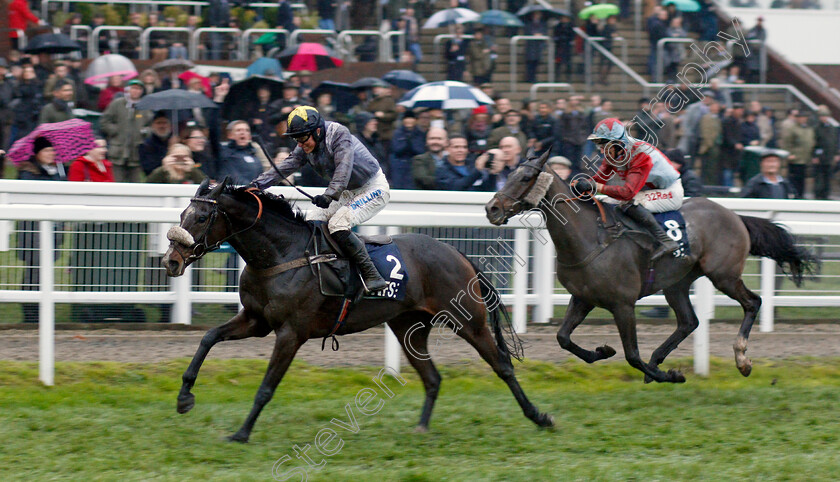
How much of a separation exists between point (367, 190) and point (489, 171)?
3322 mm

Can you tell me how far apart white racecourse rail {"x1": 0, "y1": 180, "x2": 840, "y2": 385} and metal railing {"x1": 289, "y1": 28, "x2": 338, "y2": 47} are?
639cm

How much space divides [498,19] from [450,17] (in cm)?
67

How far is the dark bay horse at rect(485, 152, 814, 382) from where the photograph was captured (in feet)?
21.2

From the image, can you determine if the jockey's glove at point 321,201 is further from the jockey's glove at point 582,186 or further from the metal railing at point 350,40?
the metal railing at point 350,40

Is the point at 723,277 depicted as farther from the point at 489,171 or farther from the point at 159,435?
the point at 159,435

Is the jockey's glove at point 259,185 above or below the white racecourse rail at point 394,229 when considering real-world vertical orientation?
above

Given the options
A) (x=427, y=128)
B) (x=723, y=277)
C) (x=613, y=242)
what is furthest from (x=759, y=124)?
(x=613, y=242)

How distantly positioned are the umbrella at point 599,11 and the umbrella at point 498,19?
1.21 m

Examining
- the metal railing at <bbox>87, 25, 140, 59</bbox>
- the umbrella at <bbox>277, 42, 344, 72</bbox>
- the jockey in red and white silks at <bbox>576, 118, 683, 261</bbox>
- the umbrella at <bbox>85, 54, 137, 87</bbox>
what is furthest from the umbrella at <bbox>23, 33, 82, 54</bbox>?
the jockey in red and white silks at <bbox>576, 118, 683, 261</bbox>

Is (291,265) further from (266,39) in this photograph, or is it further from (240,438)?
(266,39)

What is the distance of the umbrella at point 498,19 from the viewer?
14.2 metres

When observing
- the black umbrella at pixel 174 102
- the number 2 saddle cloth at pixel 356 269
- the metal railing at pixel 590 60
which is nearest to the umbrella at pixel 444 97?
the black umbrella at pixel 174 102

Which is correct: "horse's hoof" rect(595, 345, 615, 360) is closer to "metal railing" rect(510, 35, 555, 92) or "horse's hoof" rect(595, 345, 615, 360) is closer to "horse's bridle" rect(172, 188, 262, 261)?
"horse's bridle" rect(172, 188, 262, 261)

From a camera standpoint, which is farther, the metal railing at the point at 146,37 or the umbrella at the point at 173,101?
the metal railing at the point at 146,37
